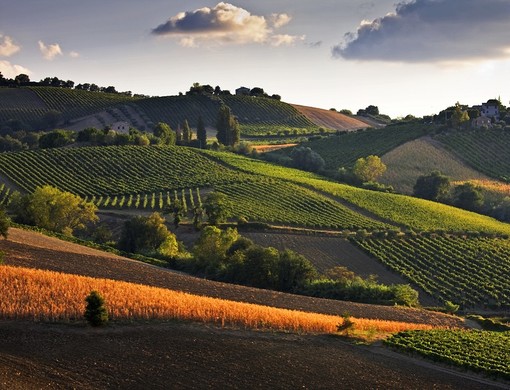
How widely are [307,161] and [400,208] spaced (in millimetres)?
33272

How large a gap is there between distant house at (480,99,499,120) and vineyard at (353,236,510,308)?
89184 mm

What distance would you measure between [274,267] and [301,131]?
124 meters

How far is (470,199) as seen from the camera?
107m

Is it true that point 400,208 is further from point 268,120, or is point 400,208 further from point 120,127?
point 268,120

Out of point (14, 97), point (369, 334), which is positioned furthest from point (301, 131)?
point (369, 334)

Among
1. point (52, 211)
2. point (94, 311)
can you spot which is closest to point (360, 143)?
point (52, 211)

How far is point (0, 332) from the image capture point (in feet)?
93.1

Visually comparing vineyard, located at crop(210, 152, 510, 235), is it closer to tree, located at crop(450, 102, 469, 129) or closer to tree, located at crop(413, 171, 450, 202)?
tree, located at crop(413, 171, 450, 202)

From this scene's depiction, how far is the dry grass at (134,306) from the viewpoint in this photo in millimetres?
31844

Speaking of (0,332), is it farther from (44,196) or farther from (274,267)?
(44,196)

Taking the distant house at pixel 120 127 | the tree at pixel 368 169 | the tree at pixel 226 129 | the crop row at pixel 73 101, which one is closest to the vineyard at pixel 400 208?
the tree at pixel 368 169

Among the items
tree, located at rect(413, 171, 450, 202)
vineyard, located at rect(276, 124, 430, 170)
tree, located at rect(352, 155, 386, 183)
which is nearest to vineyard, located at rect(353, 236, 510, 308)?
tree, located at rect(413, 171, 450, 202)

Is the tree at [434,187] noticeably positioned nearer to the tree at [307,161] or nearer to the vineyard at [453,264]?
the tree at [307,161]

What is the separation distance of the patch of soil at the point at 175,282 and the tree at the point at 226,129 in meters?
95.0
